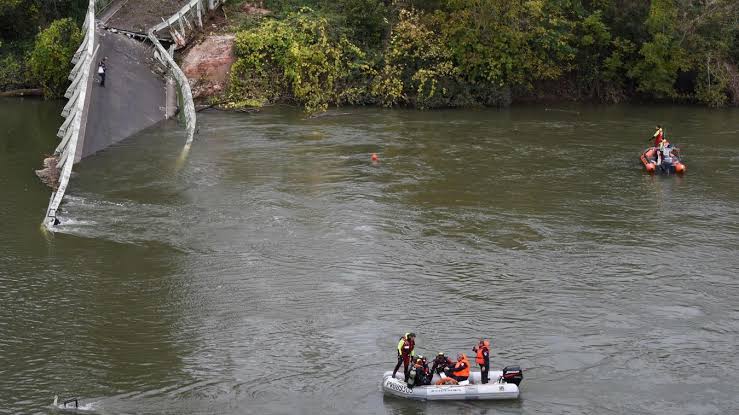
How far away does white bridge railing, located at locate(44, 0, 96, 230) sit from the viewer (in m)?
32.0

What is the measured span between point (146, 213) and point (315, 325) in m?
10.5

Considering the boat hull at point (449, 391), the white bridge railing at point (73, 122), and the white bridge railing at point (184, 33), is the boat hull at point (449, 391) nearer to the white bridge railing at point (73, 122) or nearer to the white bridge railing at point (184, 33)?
the white bridge railing at point (73, 122)

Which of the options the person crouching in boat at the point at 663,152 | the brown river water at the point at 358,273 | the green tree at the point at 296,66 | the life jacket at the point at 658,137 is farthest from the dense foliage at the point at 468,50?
the person crouching in boat at the point at 663,152

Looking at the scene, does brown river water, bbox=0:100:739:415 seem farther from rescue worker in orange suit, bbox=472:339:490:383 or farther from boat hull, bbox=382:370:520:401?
rescue worker in orange suit, bbox=472:339:490:383

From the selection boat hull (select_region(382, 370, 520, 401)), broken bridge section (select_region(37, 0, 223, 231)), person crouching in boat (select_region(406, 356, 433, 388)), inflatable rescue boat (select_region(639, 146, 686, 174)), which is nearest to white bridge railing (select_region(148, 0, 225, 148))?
broken bridge section (select_region(37, 0, 223, 231))

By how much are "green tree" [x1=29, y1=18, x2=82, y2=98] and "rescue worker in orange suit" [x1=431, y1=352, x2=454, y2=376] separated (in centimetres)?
3750

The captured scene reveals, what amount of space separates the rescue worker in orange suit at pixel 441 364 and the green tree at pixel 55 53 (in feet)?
123

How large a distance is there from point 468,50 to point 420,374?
32.9 meters

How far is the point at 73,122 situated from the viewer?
36.7m

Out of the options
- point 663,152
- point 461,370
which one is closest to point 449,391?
point 461,370

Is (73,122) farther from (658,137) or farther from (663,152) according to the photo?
(658,137)

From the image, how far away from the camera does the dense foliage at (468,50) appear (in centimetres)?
5072

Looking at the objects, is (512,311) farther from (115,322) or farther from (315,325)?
(115,322)

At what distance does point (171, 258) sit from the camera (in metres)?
28.7
